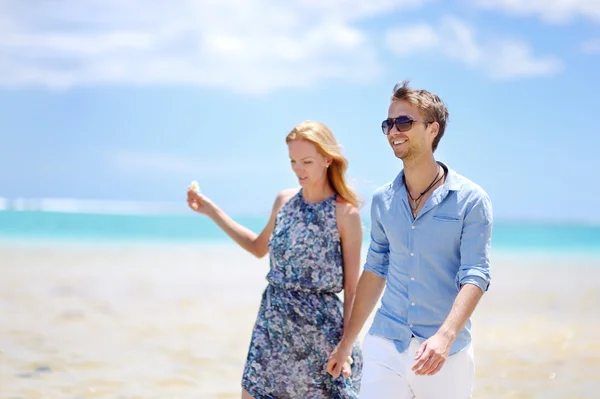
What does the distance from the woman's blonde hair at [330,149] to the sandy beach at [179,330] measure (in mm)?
3265

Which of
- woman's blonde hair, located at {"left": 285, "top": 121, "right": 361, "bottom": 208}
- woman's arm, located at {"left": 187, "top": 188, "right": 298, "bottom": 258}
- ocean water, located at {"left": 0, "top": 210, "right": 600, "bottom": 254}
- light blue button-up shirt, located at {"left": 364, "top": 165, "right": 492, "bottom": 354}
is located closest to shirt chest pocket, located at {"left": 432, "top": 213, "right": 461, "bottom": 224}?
light blue button-up shirt, located at {"left": 364, "top": 165, "right": 492, "bottom": 354}

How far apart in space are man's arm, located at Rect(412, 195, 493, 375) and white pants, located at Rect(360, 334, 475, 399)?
0.55 ft

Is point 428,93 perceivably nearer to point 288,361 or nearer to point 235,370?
point 288,361

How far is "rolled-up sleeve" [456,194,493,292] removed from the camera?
3322mm

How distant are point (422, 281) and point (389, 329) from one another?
0.26 metres

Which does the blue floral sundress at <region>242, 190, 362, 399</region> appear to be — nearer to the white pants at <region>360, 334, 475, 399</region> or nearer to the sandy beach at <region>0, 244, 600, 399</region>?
the white pants at <region>360, 334, 475, 399</region>

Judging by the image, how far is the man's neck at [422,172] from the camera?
365 centimetres

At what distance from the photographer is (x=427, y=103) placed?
3.61 meters

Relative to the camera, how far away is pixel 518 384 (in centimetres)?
822

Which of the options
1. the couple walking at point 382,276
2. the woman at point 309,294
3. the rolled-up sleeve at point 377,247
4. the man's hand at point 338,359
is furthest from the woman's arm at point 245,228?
the rolled-up sleeve at point 377,247

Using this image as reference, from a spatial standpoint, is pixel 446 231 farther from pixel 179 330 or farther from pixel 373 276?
pixel 179 330

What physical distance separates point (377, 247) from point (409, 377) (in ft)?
2.11

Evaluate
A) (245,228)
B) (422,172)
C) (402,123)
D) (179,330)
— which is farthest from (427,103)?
(179,330)

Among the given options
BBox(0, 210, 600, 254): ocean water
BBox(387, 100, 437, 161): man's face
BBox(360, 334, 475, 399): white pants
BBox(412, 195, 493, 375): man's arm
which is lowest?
BBox(360, 334, 475, 399): white pants
